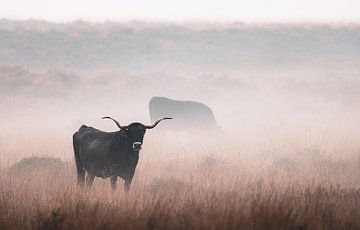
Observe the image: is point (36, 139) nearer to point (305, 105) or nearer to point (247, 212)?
point (247, 212)

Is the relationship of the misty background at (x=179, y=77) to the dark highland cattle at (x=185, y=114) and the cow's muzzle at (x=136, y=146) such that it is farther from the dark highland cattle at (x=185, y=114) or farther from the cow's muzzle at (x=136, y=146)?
the cow's muzzle at (x=136, y=146)

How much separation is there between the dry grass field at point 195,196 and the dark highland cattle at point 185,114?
309 inches

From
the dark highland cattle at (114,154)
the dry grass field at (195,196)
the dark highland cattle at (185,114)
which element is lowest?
the dry grass field at (195,196)

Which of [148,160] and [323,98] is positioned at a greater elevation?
[323,98]

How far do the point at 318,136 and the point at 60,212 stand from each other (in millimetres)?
13644

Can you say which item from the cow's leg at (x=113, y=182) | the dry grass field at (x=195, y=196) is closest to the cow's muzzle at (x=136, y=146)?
the dry grass field at (x=195, y=196)

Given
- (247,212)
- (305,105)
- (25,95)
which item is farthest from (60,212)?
(25,95)

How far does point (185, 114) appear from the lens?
24141 mm

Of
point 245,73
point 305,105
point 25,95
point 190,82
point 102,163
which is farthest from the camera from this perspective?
point 245,73

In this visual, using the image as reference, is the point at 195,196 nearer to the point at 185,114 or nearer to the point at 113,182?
the point at 113,182

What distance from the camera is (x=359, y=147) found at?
54.0ft

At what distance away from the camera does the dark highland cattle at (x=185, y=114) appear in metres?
23.5

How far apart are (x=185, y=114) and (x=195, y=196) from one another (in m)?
15.4

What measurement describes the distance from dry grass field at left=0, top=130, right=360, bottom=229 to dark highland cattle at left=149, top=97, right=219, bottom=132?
7844 mm
